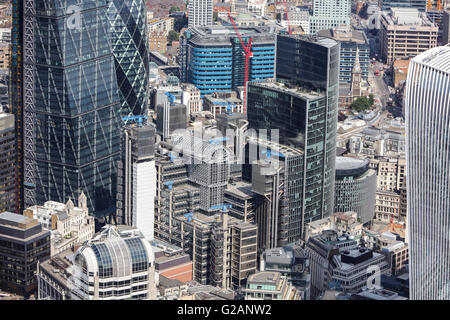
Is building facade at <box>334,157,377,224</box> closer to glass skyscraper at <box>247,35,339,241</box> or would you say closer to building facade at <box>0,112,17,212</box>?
glass skyscraper at <box>247,35,339,241</box>

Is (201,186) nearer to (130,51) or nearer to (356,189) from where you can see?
(356,189)

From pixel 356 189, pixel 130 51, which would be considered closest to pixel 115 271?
pixel 356 189

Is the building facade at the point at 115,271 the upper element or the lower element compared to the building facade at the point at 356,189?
upper

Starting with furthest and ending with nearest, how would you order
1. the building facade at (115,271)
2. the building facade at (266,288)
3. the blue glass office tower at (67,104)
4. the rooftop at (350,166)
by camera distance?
the rooftop at (350,166), the blue glass office tower at (67,104), the building facade at (266,288), the building facade at (115,271)

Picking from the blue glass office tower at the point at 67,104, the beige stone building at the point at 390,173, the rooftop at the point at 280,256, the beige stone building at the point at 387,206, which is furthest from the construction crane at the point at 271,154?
the beige stone building at the point at 390,173

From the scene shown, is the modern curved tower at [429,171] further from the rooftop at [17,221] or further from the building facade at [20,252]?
the rooftop at [17,221]

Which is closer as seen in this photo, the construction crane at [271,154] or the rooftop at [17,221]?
the rooftop at [17,221]

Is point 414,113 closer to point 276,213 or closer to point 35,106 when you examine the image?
point 276,213

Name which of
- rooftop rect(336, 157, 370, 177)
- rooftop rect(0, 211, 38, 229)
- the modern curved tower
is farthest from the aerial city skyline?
rooftop rect(336, 157, 370, 177)
